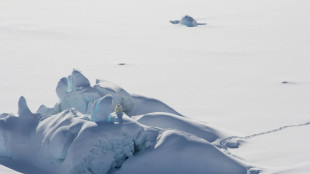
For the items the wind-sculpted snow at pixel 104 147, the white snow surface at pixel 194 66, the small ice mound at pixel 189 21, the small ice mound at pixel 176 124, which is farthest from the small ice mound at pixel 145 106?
the small ice mound at pixel 189 21

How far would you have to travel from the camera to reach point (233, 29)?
86.9 ft

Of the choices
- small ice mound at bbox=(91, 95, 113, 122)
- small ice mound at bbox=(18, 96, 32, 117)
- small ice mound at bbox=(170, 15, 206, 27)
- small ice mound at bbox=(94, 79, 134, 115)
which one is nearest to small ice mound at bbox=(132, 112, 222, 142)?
small ice mound at bbox=(94, 79, 134, 115)

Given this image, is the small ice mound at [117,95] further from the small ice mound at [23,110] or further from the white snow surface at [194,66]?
the small ice mound at [23,110]

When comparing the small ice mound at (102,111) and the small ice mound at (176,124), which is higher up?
the small ice mound at (102,111)

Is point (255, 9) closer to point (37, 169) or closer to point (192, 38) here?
point (192, 38)

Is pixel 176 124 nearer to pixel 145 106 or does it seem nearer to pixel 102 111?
pixel 145 106

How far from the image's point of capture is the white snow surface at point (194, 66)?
8.91 meters

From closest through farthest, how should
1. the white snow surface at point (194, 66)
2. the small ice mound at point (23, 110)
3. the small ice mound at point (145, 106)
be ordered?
the small ice mound at point (23, 110), the white snow surface at point (194, 66), the small ice mound at point (145, 106)

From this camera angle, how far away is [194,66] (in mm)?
17047

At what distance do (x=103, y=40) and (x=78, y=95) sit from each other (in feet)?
48.9

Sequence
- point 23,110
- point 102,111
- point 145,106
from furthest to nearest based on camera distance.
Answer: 1. point 145,106
2. point 23,110
3. point 102,111

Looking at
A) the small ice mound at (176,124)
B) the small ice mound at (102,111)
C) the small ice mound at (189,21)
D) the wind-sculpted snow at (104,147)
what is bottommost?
the wind-sculpted snow at (104,147)

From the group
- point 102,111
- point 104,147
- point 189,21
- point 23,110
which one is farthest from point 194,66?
point 189,21

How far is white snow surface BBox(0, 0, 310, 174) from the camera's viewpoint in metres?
8.91
